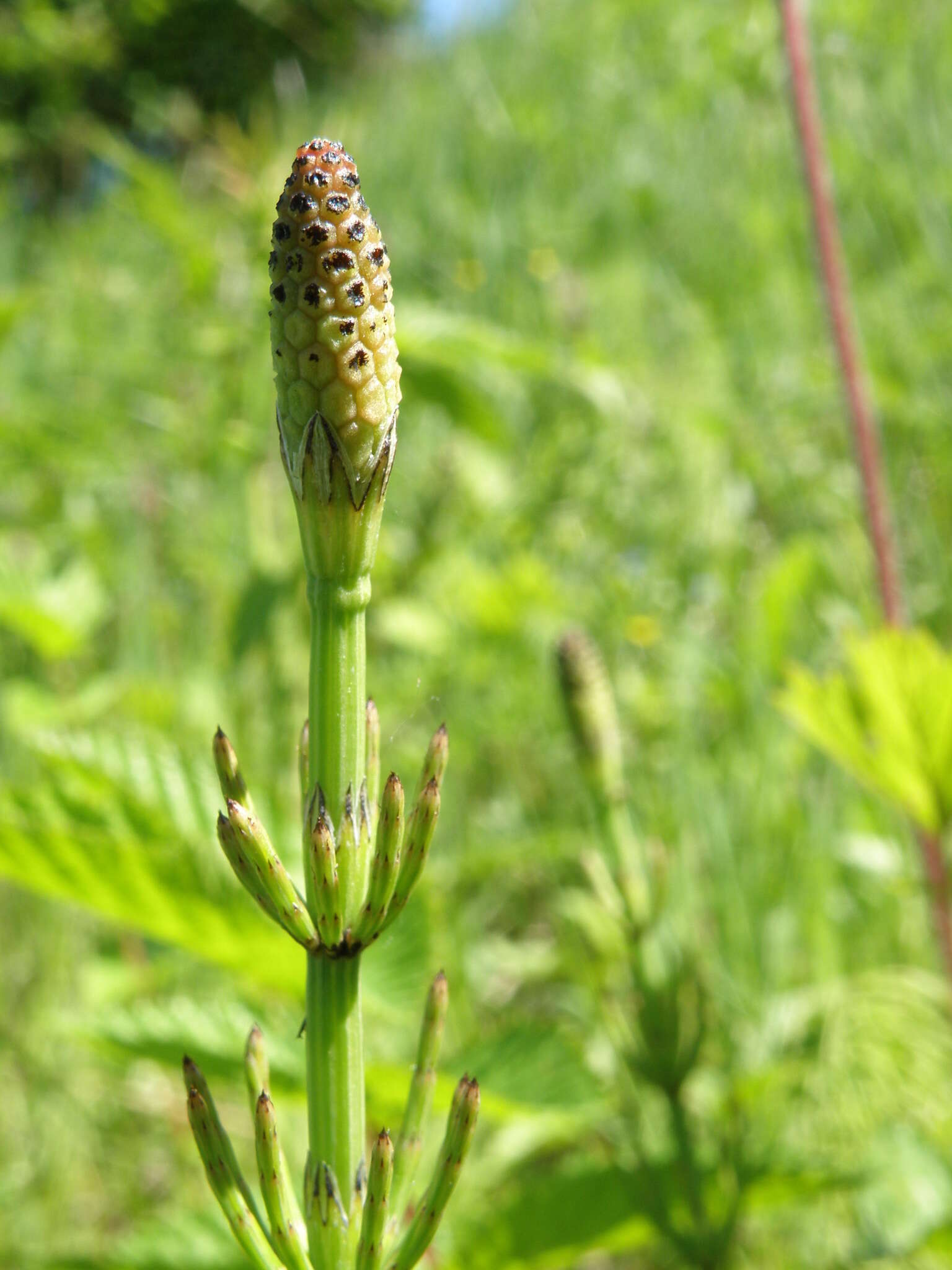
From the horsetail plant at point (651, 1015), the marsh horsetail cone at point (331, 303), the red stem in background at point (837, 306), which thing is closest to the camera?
the marsh horsetail cone at point (331, 303)

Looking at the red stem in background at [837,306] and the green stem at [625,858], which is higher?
the red stem in background at [837,306]

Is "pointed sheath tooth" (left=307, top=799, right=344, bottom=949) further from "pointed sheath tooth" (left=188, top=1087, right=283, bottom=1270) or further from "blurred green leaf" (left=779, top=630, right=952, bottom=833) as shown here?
"blurred green leaf" (left=779, top=630, right=952, bottom=833)

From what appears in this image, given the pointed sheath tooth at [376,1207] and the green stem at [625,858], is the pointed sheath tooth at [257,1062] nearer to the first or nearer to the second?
the pointed sheath tooth at [376,1207]

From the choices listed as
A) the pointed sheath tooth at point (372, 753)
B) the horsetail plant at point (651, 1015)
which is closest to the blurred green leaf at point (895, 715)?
the horsetail plant at point (651, 1015)

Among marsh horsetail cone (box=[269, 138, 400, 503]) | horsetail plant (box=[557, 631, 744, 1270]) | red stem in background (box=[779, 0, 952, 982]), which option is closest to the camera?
marsh horsetail cone (box=[269, 138, 400, 503])

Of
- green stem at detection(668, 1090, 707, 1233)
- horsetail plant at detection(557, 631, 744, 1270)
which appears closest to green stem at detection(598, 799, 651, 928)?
horsetail plant at detection(557, 631, 744, 1270)

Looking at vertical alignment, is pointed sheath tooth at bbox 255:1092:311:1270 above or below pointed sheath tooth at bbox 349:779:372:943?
below

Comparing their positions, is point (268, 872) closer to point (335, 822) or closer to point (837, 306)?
point (335, 822)
